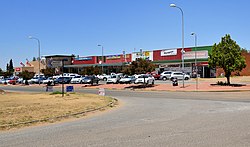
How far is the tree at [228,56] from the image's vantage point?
3638 centimetres

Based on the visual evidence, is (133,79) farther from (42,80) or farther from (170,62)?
(42,80)

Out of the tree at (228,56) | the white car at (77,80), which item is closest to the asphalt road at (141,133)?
the tree at (228,56)

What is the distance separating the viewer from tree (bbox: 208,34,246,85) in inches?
1432

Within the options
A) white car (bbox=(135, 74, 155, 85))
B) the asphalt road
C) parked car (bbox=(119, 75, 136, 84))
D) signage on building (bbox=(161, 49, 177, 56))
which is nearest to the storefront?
signage on building (bbox=(161, 49, 177, 56))

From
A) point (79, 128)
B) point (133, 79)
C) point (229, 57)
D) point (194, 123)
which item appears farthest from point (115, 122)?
point (133, 79)

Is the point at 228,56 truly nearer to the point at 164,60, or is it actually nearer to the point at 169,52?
the point at 169,52

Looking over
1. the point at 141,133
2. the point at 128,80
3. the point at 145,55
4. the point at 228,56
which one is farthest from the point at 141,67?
the point at 145,55

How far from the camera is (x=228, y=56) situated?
36344 mm

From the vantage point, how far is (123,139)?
8.82 m

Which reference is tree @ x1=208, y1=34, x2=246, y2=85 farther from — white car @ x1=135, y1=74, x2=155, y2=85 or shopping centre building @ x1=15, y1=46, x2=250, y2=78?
shopping centre building @ x1=15, y1=46, x2=250, y2=78

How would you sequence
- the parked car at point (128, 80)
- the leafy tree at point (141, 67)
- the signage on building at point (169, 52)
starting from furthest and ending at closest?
the signage on building at point (169, 52), the parked car at point (128, 80), the leafy tree at point (141, 67)

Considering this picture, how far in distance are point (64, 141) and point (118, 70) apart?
247 ft

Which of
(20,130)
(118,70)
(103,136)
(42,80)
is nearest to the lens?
(103,136)

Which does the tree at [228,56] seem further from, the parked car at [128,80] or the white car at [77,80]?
the white car at [77,80]
